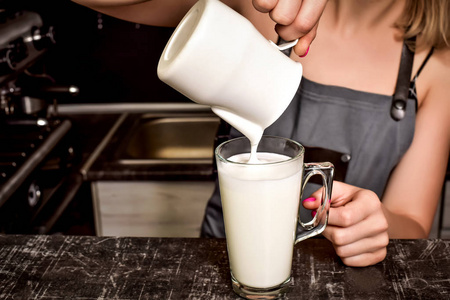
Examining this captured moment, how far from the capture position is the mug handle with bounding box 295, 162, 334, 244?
0.84 m

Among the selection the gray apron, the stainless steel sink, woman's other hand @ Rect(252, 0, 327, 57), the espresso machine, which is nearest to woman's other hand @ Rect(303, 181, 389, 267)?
woman's other hand @ Rect(252, 0, 327, 57)

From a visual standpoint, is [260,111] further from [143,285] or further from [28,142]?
[28,142]

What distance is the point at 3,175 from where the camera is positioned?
158 centimetres

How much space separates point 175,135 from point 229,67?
6.26ft

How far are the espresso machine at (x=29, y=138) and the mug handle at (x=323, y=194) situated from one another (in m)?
1.02

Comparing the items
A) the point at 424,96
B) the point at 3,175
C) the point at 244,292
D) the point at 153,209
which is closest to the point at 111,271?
the point at 244,292

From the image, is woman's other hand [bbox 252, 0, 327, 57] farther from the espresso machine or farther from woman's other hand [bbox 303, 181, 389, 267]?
the espresso machine

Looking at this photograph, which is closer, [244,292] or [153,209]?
[244,292]

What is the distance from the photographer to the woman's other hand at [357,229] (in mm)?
865

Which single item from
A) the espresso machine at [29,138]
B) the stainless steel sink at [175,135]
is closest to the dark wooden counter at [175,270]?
the espresso machine at [29,138]

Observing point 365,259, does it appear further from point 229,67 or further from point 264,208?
point 229,67

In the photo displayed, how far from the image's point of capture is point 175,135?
258 centimetres

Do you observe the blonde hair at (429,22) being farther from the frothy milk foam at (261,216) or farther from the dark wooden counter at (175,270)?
the frothy milk foam at (261,216)

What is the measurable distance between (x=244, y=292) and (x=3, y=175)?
105 centimetres
